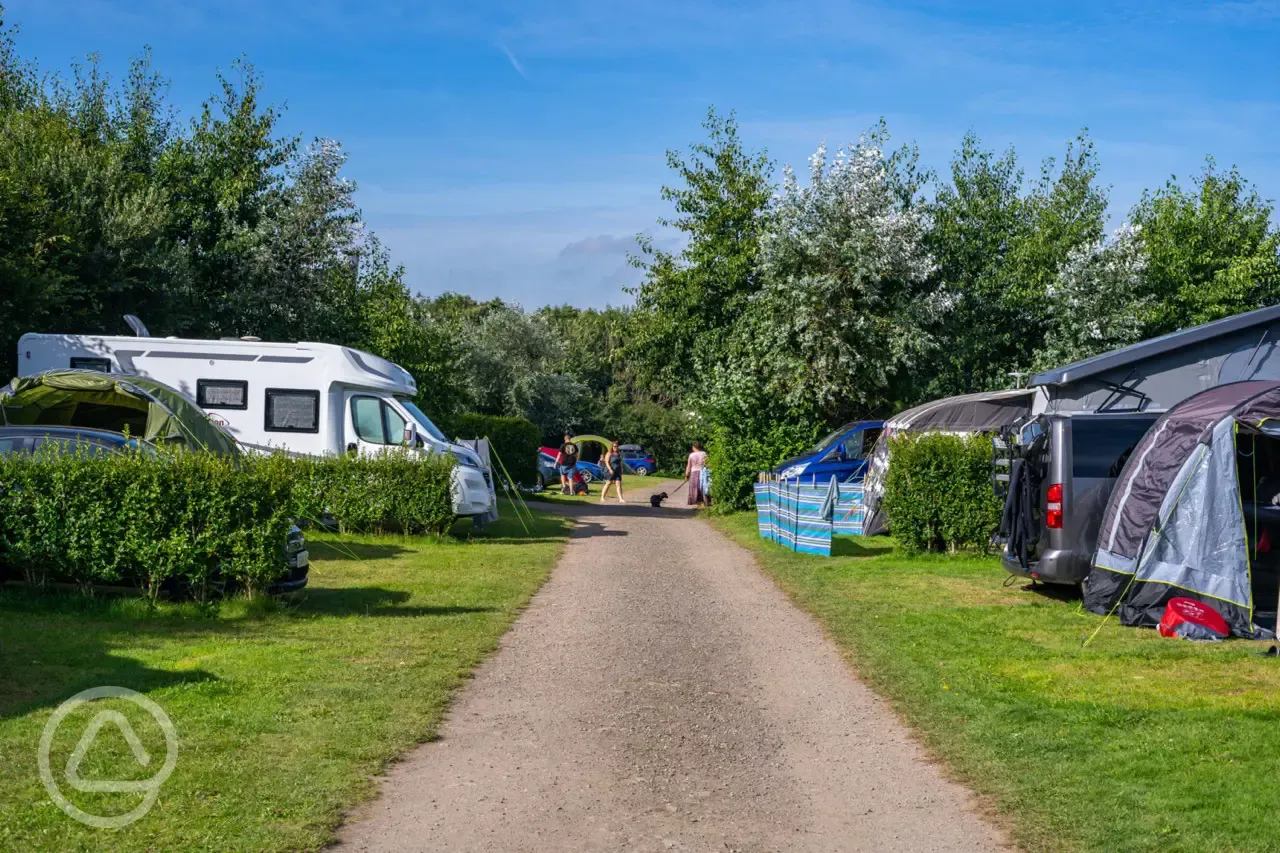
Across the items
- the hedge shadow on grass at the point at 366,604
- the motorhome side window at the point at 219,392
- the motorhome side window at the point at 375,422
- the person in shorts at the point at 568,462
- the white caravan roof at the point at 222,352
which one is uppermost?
the white caravan roof at the point at 222,352

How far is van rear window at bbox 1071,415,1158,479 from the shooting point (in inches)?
488

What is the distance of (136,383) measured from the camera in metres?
17.0

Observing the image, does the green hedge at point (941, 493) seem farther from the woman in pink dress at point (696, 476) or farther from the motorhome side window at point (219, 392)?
the woman in pink dress at point (696, 476)

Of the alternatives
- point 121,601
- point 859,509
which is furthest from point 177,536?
point 859,509

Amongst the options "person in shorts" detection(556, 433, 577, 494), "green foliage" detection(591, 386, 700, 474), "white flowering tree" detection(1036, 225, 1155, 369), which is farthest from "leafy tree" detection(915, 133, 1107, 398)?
"green foliage" detection(591, 386, 700, 474)

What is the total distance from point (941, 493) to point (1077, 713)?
29.2ft

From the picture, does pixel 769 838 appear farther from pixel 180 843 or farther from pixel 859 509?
pixel 859 509

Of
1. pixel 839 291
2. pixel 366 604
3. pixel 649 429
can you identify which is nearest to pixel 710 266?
pixel 839 291

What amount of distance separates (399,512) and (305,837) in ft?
43.0

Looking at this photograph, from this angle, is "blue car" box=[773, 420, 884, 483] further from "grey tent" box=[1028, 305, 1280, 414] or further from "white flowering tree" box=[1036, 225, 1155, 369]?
"white flowering tree" box=[1036, 225, 1155, 369]

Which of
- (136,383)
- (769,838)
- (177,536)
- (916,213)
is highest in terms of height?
(916,213)

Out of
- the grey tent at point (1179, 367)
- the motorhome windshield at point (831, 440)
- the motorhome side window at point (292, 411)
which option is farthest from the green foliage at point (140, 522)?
the motorhome windshield at point (831, 440)

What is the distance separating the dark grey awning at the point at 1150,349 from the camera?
1678 cm

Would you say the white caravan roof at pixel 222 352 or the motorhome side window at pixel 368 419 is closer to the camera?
the white caravan roof at pixel 222 352
